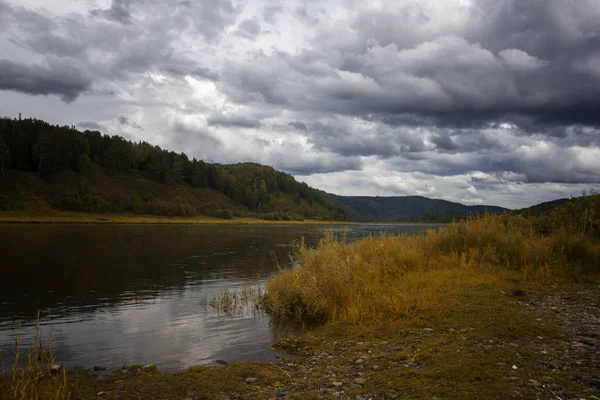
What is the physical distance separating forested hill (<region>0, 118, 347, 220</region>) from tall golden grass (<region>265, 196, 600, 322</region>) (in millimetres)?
80411

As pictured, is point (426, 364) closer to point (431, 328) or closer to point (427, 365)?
point (427, 365)

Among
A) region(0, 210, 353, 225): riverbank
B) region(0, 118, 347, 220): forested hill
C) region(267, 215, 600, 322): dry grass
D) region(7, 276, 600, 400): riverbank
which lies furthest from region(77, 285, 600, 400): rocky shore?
region(0, 118, 347, 220): forested hill

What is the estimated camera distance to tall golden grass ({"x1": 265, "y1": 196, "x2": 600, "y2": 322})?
10.8 metres

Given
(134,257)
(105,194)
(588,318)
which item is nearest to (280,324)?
(588,318)

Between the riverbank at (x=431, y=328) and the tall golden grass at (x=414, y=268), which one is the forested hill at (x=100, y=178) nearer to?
the tall golden grass at (x=414, y=268)

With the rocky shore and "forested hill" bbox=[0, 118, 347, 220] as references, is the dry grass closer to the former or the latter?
the rocky shore

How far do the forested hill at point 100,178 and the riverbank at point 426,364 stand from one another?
83.7 meters

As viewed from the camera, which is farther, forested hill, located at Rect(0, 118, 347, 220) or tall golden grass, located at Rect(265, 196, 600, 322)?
forested hill, located at Rect(0, 118, 347, 220)

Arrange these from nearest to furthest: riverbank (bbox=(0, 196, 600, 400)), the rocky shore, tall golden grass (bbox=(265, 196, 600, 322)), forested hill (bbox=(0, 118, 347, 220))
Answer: the rocky shore → riverbank (bbox=(0, 196, 600, 400)) → tall golden grass (bbox=(265, 196, 600, 322)) → forested hill (bbox=(0, 118, 347, 220))

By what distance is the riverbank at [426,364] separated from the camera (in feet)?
17.1

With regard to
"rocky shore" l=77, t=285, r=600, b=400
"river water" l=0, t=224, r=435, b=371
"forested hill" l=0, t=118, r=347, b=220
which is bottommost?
"river water" l=0, t=224, r=435, b=371

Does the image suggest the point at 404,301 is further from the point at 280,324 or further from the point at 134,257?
the point at 134,257

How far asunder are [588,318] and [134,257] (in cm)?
2601

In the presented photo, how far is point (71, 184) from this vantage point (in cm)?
9456
